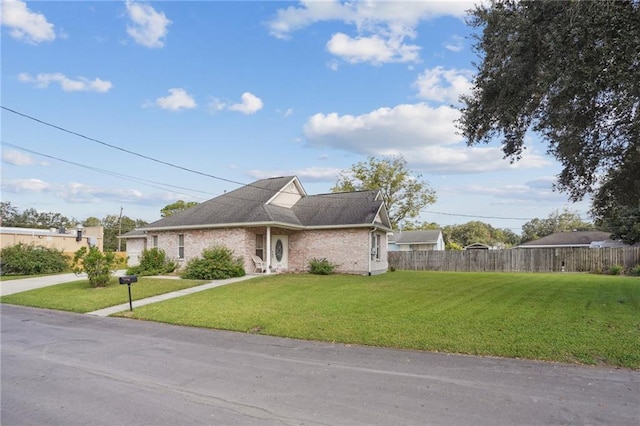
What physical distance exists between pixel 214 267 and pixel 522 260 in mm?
21611

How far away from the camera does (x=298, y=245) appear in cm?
2238

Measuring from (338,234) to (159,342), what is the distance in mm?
14007

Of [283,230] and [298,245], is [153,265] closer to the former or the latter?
[283,230]

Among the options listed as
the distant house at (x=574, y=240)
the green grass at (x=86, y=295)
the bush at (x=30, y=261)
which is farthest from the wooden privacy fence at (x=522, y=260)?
the bush at (x=30, y=261)

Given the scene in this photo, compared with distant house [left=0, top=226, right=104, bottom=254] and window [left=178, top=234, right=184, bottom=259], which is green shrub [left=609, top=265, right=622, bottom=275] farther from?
distant house [left=0, top=226, right=104, bottom=254]

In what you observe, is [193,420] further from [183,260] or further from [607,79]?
[183,260]

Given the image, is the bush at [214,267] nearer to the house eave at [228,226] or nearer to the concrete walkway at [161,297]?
the concrete walkway at [161,297]

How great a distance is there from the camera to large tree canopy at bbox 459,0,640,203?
7902mm

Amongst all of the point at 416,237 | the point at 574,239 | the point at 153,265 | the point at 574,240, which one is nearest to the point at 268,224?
the point at 153,265

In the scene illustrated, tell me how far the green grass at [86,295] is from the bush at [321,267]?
5.90 meters

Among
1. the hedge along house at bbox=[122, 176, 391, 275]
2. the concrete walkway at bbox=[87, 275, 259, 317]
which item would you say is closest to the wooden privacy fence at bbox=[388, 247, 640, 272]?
the hedge along house at bbox=[122, 176, 391, 275]

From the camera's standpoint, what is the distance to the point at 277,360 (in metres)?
6.71

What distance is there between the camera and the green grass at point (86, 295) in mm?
13211

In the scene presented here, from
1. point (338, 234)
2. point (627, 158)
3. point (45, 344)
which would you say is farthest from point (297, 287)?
point (627, 158)
